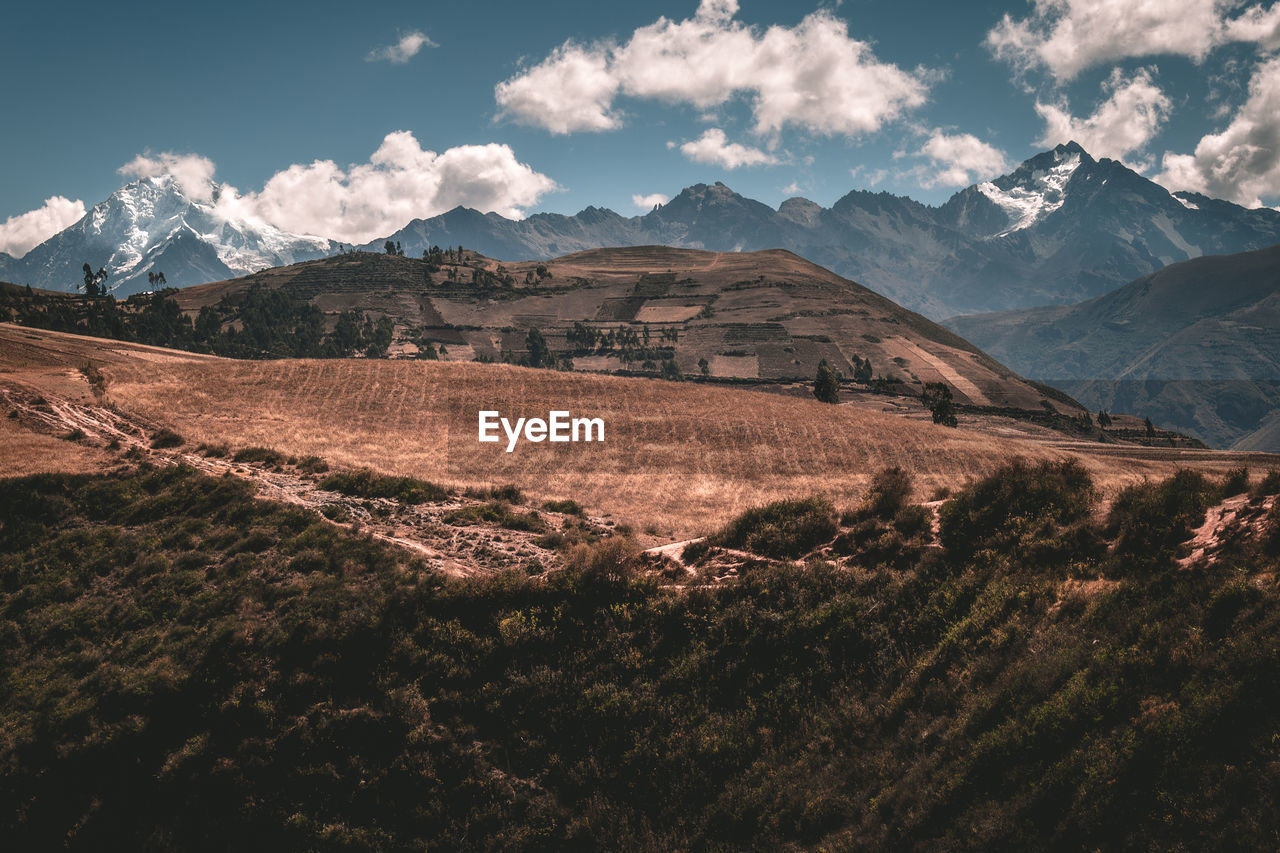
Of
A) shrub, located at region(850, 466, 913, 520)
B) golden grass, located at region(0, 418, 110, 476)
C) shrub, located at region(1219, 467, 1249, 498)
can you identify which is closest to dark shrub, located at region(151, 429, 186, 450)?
golden grass, located at region(0, 418, 110, 476)

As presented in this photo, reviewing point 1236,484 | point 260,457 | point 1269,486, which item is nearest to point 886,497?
point 1236,484

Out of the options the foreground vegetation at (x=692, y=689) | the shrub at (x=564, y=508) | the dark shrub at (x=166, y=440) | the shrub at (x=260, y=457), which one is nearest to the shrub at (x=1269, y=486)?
the foreground vegetation at (x=692, y=689)

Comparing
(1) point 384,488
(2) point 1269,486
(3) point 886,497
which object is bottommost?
(1) point 384,488

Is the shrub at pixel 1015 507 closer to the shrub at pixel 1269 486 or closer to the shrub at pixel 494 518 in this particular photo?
the shrub at pixel 1269 486

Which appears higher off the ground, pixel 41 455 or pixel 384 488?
pixel 41 455

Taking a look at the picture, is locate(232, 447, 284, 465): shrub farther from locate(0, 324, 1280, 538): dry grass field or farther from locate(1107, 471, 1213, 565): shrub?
locate(1107, 471, 1213, 565): shrub

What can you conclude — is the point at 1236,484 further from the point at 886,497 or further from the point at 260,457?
the point at 260,457

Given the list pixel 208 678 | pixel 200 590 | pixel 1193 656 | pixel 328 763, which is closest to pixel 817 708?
pixel 1193 656

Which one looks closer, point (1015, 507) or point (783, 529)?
point (1015, 507)
